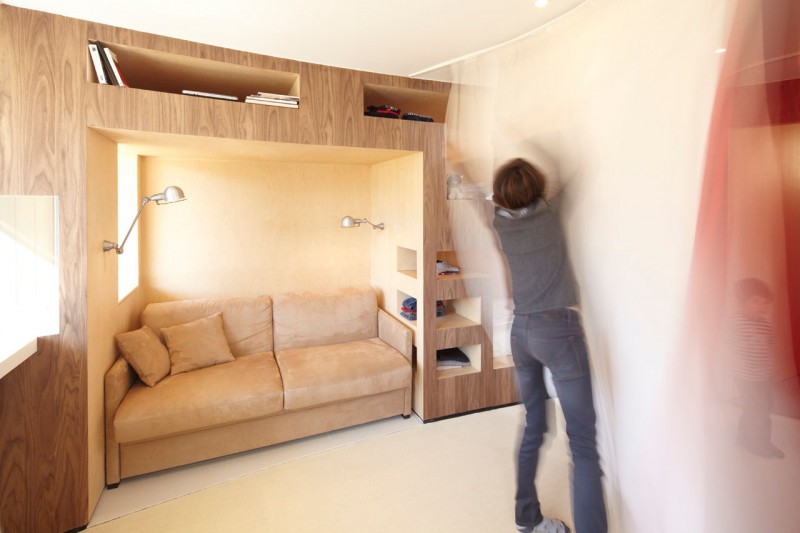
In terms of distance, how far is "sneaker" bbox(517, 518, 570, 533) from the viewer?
1.68 metres

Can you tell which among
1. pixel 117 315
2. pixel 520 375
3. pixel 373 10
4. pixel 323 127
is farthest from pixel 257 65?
pixel 520 375

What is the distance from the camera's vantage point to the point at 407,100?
9.17 ft

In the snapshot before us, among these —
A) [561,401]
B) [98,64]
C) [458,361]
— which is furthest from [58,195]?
[458,361]

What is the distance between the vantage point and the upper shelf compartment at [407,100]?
259cm

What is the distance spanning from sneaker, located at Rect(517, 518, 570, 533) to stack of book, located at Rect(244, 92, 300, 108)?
2.33 metres

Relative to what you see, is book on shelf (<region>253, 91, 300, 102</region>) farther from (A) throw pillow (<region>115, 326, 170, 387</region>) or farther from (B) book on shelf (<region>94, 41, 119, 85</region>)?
(A) throw pillow (<region>115, 326, 170, 387</region>)

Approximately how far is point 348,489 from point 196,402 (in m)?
0.90

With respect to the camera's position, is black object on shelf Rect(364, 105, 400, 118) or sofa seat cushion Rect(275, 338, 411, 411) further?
black object on shelf Rect(364, 105, 400, 118)

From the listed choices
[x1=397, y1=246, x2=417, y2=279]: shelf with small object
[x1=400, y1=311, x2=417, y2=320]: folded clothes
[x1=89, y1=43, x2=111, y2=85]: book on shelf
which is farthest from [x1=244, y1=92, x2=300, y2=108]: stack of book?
[x1=400, y1=311, x2=417, y2=320]: folded clothes

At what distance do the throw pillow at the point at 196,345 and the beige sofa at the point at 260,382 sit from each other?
0.04 feet

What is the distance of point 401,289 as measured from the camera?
3.02 m

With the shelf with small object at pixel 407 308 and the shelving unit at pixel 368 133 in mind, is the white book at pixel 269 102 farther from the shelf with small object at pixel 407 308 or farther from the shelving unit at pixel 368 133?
the shelf with small object at pixel 407 308

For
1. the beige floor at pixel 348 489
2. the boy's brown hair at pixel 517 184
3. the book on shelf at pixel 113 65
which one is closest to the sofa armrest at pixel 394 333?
the beige floor at pixel 348 489

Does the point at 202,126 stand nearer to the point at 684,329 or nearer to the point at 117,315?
the point at 117,315
